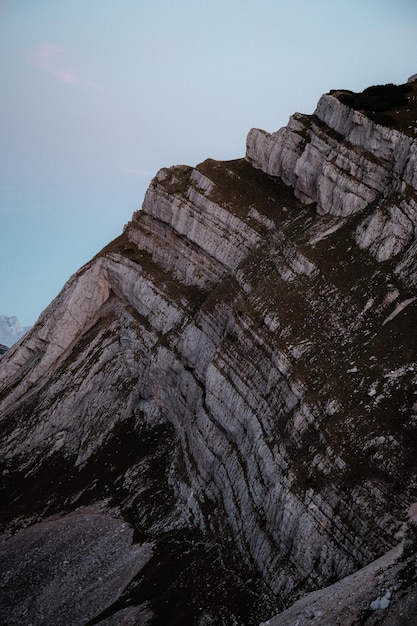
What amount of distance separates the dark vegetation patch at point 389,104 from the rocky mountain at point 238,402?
0.99 ft

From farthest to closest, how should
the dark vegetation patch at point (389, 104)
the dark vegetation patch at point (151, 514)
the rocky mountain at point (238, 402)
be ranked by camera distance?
the dark vegetation patch at point (389, 104) → the dark vegetation patch at point (151, 514) → the rocky mountain at point (238, 402)

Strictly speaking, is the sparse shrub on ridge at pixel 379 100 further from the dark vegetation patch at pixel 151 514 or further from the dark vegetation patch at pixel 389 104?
the dark vegetation patch at pixel 151 514

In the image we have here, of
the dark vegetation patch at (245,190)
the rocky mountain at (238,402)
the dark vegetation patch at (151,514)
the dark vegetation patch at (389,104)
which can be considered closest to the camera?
the rocky mountain at (238,402)

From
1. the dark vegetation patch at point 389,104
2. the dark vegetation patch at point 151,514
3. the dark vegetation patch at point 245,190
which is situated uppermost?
the dark vegetation patch at point 245,190

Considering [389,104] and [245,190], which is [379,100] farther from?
[245,190]

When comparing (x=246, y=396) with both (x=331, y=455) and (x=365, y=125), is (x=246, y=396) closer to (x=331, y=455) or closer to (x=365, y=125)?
(x=331, y=455)

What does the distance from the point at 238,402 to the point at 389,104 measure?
35.2 meters

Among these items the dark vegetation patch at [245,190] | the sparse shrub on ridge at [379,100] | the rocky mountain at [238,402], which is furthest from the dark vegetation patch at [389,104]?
the dark vegetation patch at [245,190]

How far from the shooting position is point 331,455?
42.8m

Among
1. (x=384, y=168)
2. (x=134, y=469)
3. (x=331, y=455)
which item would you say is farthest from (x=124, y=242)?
(x=331, y=455)

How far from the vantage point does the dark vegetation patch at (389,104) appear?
2530 inches

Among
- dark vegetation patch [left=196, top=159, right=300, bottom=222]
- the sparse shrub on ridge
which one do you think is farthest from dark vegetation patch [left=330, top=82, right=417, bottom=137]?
dark vegetation patch [left=196, top=159, right=300, bottom=222]

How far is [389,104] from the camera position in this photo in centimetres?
6775

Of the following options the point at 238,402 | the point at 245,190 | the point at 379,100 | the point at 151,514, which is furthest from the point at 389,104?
the point at 151,514
